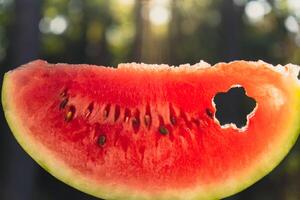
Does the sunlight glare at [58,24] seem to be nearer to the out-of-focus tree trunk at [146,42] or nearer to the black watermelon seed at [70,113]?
the out-of-focus tree trunk at [146,42]

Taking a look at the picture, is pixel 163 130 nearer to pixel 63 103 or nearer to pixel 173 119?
pixel 173 119

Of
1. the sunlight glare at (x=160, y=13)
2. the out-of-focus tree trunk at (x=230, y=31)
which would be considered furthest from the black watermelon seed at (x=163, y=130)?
the sunlight glare at (x=160, y=13)

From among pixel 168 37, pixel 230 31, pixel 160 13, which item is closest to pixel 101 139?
pixel 230 31

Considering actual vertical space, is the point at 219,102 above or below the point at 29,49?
above

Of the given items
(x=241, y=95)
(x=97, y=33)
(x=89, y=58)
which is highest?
(x=97, y=33)

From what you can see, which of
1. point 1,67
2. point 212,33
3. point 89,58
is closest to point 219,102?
point 1,67

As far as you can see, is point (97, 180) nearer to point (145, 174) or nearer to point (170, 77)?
point (145, 174)

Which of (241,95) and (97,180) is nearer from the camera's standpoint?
(97,180)

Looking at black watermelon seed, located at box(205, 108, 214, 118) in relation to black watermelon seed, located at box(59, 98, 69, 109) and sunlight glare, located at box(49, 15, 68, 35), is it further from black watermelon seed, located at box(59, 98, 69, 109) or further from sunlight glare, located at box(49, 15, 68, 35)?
sunlight glare, located at box(49, 15, 68, 35)
